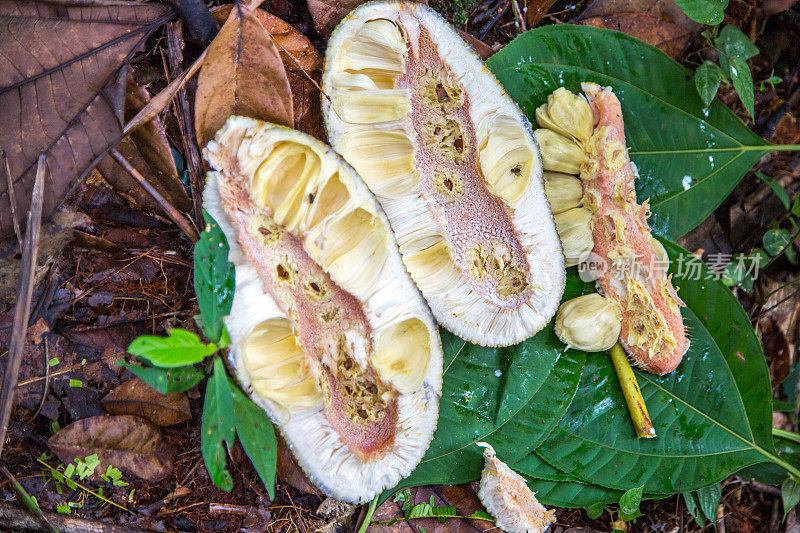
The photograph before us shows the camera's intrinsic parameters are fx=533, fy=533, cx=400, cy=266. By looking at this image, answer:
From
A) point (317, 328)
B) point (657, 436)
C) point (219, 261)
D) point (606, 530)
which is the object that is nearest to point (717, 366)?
point (657, 436)

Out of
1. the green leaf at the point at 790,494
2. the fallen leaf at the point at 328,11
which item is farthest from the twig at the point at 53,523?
the green leaf at the point at 790,494

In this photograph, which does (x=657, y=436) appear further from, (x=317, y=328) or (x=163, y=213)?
(x=163, y=213)

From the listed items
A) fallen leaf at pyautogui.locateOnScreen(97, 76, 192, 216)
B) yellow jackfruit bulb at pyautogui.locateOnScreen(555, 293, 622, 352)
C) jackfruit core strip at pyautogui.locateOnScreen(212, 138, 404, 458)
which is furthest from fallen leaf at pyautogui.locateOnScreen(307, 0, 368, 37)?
yellow jackfruit bulb at pyautogui.locateOnScreen(555, 293, 622, 352)

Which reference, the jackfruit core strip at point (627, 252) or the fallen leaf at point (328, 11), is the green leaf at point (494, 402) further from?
the fallen leaf at point (328, 11)

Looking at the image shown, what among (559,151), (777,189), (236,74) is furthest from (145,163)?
(777,189)

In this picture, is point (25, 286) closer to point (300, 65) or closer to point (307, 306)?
point (307, 306)

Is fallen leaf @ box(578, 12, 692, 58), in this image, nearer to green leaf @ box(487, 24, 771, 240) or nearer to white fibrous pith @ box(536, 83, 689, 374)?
green leaf @ box(487, 24, 771, 240)
